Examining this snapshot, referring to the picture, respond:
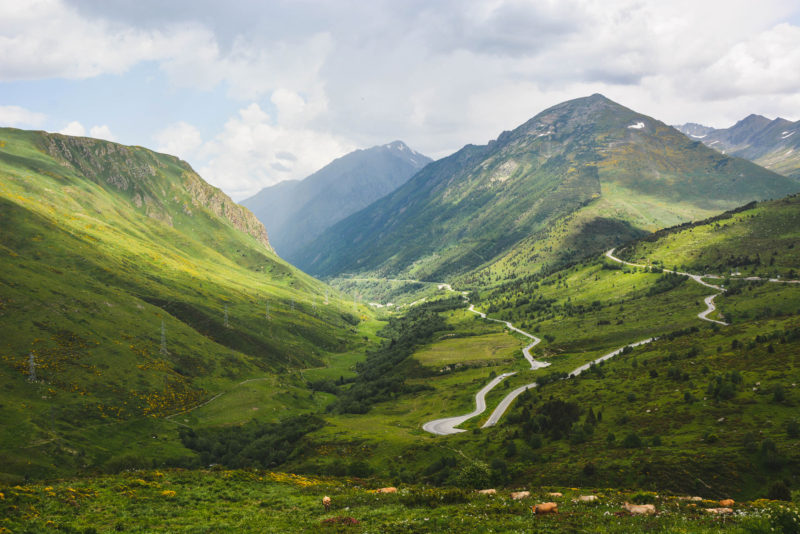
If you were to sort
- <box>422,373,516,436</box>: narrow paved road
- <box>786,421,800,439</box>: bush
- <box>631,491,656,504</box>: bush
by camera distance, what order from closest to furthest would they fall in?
1. <box>631,491,656,504</box>: bush
2. <box>786,421,800,439</box>: bush
3. <box>422,373,516,436</box>: narrow paved road

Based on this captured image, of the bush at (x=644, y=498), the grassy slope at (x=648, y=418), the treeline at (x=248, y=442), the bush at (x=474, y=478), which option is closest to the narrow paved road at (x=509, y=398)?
the grassy slope at (x=648, y=418)

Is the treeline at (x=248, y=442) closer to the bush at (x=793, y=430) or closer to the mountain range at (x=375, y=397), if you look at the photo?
the mountain range at (x=375, y=397)

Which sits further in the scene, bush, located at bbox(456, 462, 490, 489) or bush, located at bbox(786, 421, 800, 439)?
bush, located at bbox(456, 462, 490, 489)

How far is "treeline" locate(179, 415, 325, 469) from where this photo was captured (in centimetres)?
9438

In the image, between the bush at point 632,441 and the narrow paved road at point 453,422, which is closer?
the bush at point 632,441

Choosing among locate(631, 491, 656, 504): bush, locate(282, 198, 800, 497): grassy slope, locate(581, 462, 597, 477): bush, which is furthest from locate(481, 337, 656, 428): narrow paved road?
locate(631, 491, 656, 504): bush

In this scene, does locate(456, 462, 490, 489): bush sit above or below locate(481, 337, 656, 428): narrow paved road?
above

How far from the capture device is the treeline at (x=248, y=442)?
94.4 meters

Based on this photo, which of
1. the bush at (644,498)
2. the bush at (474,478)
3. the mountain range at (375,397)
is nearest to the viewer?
the bush at (644,498)

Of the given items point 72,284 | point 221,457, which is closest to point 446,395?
point 221,457

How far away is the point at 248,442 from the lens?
107 meters

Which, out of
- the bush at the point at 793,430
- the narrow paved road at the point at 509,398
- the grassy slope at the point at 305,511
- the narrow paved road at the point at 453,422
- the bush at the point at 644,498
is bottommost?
the narrow paved road at the point at 453,422

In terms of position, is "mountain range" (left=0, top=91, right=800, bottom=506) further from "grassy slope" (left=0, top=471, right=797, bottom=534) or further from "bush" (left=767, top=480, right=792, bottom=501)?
"bush" (left=767, top=480, right=792, bottom=501)

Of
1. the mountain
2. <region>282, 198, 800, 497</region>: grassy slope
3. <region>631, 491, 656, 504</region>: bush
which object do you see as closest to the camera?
<region>631, 491, 656, 504</region>: bush
